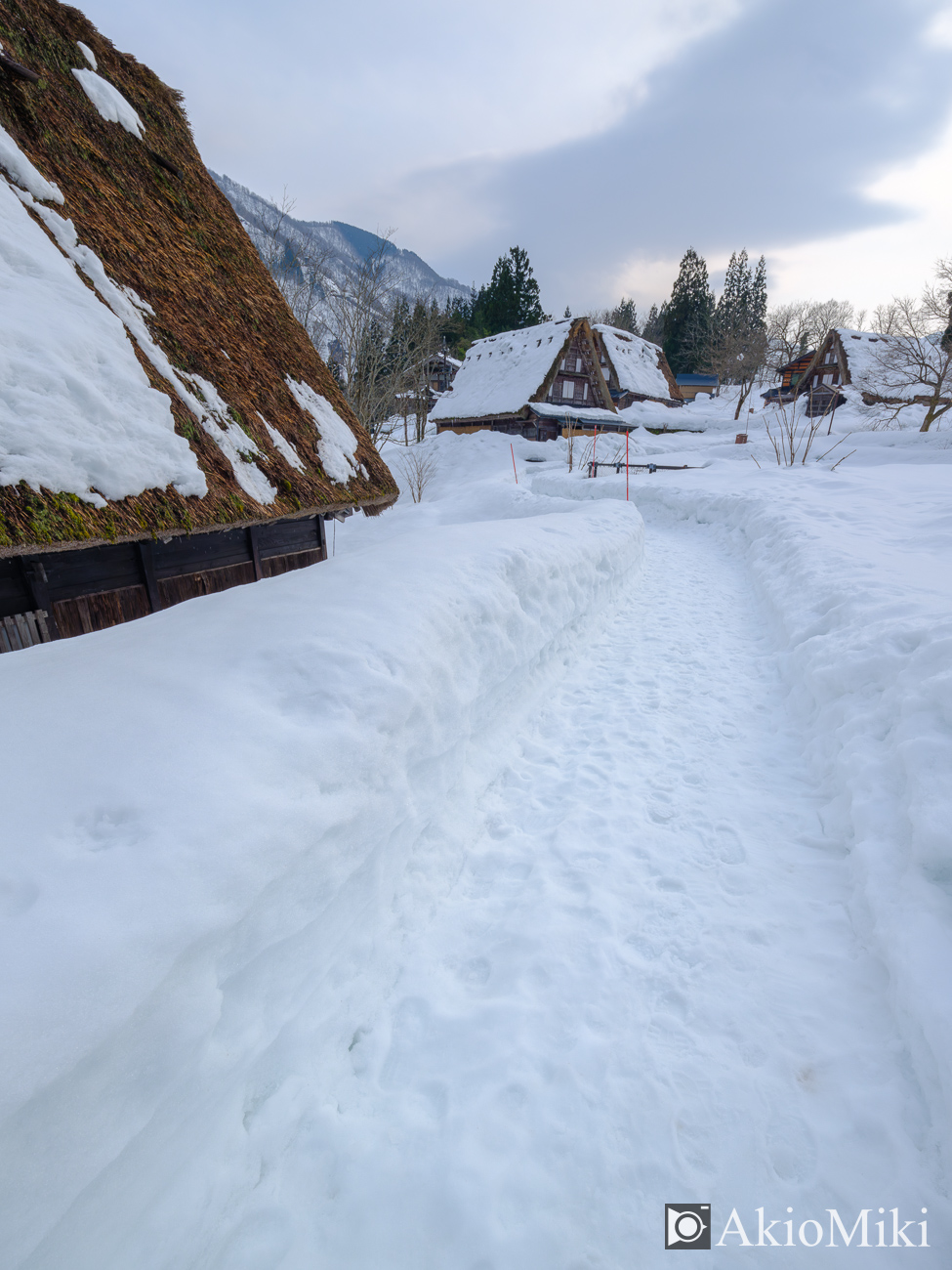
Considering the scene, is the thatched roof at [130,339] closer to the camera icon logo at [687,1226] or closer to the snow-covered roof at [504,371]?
the camera icon logo at [687,1226]

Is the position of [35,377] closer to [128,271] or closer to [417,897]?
[128,271]

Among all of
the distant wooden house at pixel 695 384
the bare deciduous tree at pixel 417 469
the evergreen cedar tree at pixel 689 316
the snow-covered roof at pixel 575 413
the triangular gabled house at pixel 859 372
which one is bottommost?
the bare deciduous tree at pixel 417 469

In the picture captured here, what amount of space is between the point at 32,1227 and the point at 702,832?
3293mm

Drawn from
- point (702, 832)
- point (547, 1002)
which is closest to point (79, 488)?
point (547, 1002)

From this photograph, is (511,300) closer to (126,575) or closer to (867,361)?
(867,361)

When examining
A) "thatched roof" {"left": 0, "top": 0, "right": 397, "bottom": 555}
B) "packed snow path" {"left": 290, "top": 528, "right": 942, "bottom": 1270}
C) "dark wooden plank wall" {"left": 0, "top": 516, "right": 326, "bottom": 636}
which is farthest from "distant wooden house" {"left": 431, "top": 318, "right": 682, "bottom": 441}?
"packed snow path" {"left": 290, "top": 528, "right": 942, "bottom": 1270}

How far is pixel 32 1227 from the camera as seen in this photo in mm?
1319

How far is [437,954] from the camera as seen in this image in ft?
8.68

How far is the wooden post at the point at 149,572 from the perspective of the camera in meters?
4.44

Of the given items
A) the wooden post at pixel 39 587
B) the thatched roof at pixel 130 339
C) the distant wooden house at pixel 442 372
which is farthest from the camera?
the distant wooden house at pixel 442 372

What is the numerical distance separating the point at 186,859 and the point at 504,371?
3079 cm

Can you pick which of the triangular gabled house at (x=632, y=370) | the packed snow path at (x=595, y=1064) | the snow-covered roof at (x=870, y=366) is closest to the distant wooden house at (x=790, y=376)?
the snow-covered roof at (x=870, y=366)

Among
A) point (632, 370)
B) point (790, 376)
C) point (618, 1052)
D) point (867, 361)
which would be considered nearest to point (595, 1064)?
point (618, 1052)

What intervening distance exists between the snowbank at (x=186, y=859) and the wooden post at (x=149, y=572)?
712mm
